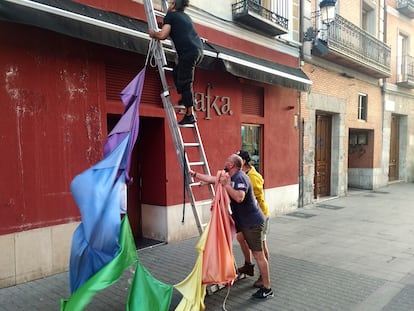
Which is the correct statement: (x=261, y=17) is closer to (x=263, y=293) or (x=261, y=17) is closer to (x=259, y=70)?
(x=259, y=70)

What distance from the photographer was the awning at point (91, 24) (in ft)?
14.6

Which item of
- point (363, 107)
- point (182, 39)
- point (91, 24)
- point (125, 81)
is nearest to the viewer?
point (182, 39)

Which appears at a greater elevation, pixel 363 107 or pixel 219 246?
pixel 363 107

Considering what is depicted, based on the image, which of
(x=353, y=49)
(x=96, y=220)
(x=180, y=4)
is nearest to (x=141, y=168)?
(x=180, y=4)

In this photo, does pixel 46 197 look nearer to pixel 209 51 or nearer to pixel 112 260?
pixel 112 260

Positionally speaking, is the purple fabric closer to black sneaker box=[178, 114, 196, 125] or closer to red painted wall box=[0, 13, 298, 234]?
black sneaker box=[178, 114, 196, 125]

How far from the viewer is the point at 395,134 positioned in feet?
59.2

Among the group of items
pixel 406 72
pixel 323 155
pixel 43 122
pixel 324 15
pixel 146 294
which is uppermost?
pixel 324 15

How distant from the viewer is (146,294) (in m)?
3.73

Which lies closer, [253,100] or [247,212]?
[247,212]

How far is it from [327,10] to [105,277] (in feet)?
33.7

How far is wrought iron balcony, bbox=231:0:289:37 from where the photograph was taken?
8.30 m

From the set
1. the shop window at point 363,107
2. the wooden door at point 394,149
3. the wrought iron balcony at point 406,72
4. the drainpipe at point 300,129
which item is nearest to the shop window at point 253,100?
the drainpipe at point 300,129

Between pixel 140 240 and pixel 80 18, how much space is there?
13.1ft
